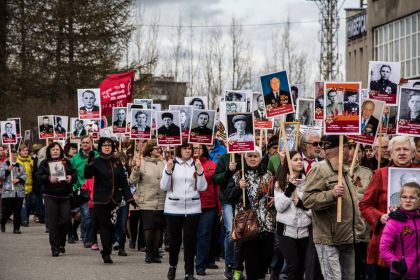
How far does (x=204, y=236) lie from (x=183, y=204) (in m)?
A: 1.04

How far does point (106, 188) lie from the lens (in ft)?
55.4

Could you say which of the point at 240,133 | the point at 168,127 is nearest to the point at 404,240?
the point at 240,133

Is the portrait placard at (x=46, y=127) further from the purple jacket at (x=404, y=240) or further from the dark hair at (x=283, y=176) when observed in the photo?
the purple jacket at (x=404, y=240)

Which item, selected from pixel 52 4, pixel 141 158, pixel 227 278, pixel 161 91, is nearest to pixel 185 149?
pixel 227 278

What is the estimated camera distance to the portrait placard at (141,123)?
1886cm

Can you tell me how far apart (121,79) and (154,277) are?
11.0m

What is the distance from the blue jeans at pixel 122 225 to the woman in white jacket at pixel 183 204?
13.7 ft

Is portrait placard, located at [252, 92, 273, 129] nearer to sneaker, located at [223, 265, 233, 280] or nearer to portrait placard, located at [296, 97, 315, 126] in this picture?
portrait placard, located at [296, 97, 315, 126]

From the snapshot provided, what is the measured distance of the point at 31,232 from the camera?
24078mm

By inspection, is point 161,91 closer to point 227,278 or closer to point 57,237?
point 57,237

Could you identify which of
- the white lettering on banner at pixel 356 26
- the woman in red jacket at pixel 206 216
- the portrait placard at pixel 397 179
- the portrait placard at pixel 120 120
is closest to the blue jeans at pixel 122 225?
the portrait placard at pixel 120 120

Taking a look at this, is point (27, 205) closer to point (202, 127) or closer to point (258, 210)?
point (202, 127)

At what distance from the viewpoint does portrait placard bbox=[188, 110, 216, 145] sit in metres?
15.9

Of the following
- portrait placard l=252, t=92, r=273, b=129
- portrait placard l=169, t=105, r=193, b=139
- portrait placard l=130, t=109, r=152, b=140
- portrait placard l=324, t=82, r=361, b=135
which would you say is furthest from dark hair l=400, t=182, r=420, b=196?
portrait placard l=130, t=109, r=152, b=140
